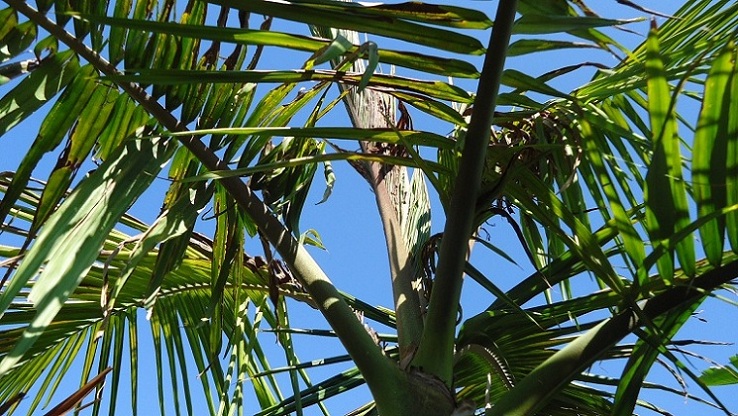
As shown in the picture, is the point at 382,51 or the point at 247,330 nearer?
the point at 382,51

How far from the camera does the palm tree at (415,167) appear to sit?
854 mm

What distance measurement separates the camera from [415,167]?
1092mm

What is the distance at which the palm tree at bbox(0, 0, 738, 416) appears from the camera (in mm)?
854

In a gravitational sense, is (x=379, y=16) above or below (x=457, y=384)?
above

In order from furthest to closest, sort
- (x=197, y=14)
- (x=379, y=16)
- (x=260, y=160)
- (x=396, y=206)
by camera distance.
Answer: (x=396, y=206) → (x=260, y=160) → (x=197, y=14) → (x=379, y=16)

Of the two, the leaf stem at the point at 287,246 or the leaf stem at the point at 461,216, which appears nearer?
the leaf stem at the point at 461,216

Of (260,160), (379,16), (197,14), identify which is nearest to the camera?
(379,16)

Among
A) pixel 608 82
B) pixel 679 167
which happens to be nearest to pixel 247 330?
pixel 608 82

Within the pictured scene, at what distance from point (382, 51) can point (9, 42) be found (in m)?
0.48

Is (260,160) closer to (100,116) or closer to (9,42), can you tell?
(100,116)

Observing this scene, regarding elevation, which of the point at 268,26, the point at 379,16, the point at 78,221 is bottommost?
the point at 78,221

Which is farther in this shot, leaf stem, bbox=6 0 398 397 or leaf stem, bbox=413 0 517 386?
leaf stem, bbox=6 0 398 397

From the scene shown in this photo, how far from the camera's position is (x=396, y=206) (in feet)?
5.39

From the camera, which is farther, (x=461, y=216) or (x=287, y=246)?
(x=287, y=246)
